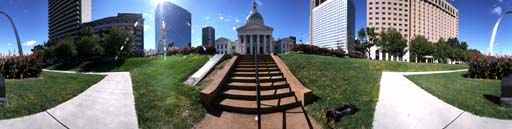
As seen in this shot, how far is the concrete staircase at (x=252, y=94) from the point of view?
5.34 metres

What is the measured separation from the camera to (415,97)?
5453mm

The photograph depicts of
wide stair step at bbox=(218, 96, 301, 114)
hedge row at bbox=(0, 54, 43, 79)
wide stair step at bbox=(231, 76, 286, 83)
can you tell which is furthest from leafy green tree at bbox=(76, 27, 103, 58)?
wide stair step at bbox=(218, 96, 301, 114)

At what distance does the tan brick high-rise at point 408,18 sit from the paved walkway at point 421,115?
3431 inches

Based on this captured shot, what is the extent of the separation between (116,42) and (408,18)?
→ 99400 millimetres

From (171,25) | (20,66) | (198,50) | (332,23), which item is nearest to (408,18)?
(332,23)

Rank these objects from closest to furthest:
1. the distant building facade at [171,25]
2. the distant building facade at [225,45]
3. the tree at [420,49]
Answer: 1. the distant building facade at [171,25]
2. the tree at [420,49]
3. the distant building facade at [225,45]

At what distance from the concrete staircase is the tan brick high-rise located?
86998 mm

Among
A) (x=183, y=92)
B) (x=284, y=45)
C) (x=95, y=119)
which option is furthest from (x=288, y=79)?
(x=284, y=45)

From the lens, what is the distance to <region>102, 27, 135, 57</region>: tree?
18516 mm

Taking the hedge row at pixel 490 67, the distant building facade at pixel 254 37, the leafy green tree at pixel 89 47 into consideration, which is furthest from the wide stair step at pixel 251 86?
the distant building facade at pixel 254 37

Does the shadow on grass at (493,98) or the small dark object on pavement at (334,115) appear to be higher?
the shadow on grass at (493,98)

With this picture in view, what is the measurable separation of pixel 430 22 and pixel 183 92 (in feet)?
369

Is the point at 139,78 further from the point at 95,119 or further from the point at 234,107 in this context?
the point at 234,107

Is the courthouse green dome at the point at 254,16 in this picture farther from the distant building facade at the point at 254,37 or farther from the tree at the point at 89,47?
the tree at the point at 89,47
